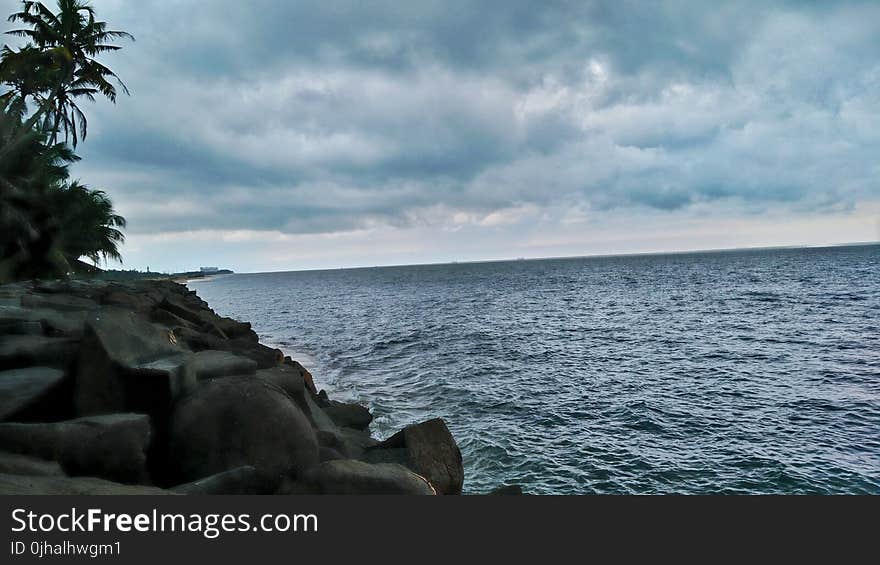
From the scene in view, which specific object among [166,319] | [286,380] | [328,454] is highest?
[166,319]

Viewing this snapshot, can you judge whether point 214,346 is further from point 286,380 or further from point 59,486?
point 59,486

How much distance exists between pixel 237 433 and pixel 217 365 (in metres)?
2.57

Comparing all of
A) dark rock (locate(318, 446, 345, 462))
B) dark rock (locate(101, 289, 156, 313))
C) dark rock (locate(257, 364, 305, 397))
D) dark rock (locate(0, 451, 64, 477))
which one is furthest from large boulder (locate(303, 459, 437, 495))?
dark rock (locate(101, 289, 156, 313))

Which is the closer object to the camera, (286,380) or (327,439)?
(327,439)

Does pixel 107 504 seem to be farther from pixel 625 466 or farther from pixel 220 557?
pixel 625 466

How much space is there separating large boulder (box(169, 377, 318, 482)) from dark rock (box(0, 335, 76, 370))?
2.84 m

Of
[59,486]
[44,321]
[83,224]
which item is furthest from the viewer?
[83,224]

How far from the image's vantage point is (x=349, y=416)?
12375 mm

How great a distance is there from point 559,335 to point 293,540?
29215 mm

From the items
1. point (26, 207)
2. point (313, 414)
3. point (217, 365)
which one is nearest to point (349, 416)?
point (313, 414)

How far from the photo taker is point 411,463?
26.8 feet

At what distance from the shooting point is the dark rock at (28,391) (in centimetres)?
566

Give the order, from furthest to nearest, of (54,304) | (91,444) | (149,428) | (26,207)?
(26,207) < (54,304) < (149,428) < (91,444)

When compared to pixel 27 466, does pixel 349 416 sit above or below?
below
